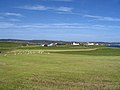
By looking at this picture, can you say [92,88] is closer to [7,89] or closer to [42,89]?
[42,89]

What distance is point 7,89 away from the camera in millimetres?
19344

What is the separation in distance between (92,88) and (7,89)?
566cm

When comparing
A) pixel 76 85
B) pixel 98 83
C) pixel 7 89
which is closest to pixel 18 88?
pixel 7 89

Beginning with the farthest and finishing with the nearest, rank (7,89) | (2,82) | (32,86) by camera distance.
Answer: (2,82) < (32,86) < (7,89)

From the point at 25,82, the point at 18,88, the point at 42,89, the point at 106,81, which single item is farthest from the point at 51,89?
the point at 106,81

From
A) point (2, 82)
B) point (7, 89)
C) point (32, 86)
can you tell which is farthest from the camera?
point (2, 82)

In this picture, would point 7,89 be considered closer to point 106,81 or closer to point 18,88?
point 18,88

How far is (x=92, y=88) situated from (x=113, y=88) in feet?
4.66

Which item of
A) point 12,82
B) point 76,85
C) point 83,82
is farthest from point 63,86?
point 12,82

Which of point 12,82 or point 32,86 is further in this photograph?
point 12,82

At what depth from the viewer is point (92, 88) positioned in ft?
66.6

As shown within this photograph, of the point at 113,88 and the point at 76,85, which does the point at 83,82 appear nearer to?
the point at 76,85

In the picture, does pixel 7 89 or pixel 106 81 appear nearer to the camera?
pixel 7 89

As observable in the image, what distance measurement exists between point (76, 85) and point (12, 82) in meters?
4.84
